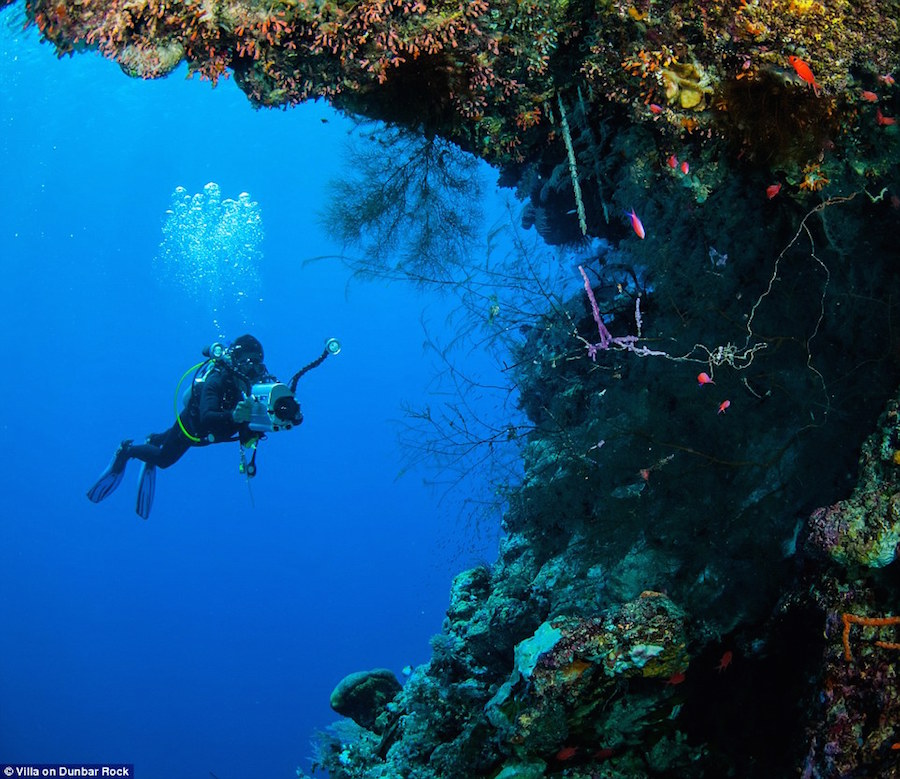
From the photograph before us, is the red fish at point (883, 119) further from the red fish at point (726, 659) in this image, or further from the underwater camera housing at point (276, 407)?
the underwater camera housing at point (276, 407)

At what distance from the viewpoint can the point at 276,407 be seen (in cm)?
709

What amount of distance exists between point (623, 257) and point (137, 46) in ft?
14.4

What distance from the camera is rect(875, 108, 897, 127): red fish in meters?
3.33

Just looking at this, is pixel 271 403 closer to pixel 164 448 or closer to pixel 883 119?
pixel 164 448

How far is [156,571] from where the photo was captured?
81000 millimetres

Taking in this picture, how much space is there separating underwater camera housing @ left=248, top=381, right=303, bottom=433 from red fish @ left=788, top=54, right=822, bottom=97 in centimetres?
618

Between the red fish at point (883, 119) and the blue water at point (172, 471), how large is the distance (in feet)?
127

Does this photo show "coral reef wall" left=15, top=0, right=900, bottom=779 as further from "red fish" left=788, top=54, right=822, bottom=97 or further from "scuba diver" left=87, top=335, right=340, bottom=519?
"scuba diver" left=87, top=335, right=340, bottom=519

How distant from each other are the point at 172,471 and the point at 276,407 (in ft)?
339

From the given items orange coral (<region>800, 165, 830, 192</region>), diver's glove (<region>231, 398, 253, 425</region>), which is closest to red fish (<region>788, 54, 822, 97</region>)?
orange coral (<region>800, 165, 830, 192</region>)

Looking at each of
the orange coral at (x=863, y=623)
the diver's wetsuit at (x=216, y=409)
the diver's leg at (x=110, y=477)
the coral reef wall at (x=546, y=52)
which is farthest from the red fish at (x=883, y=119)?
the diver's leg at (x=110, y=477)

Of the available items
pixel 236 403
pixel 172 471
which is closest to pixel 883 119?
pixel 236 403

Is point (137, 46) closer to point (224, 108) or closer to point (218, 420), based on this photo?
point (218, 420)

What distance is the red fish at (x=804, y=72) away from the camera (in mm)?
2984
